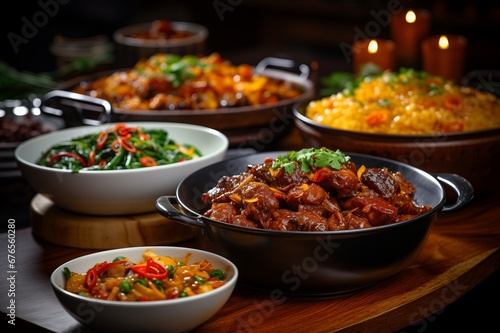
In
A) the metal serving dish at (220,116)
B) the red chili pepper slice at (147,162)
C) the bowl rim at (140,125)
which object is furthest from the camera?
the metal serving dish at (220,116)

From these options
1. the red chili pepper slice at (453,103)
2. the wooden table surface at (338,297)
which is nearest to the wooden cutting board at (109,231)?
the wooden table surface at (338,297)

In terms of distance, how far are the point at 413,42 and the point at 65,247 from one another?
2.92m

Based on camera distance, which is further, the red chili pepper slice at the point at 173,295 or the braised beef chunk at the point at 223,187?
the braised beef chunk at the point at 223,187

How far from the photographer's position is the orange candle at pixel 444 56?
4.18 m

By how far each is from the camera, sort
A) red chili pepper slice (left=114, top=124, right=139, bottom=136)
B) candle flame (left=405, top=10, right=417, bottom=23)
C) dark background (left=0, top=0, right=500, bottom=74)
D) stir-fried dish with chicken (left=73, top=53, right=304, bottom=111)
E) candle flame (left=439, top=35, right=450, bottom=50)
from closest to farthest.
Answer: red chili pepper slice (left=114, top=124, right=139, bottom=136) → stir-fried dish with chicken (left=73, top=53, right=304, bottom=111) → candle flame (left=439, top=35, right=450, bottom=50) → candle flame (left=405, top=10, right=417, bottom=23) → dark background (left=0, top=0, right=500, bottom=74)

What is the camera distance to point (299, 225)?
2062mm

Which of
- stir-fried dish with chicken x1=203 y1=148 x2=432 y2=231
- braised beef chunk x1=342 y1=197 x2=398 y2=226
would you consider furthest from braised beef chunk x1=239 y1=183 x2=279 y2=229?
braised beef chunk x1=342 y1=197 x2=398 y2=226

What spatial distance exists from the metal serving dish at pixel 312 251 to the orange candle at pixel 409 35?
8.52 ft

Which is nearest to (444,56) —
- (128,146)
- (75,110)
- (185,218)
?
(75,110)

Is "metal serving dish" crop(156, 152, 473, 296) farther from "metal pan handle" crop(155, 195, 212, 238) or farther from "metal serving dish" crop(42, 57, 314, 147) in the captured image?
"metal serving dish" crop(42, 57, 314, 147)

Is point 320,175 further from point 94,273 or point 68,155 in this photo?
point 68,155

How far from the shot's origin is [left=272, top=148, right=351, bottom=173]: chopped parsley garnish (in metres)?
2.24

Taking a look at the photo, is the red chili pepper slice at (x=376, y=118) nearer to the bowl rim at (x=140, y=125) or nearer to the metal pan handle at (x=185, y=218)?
the bowl rim at (x=140, y=125)

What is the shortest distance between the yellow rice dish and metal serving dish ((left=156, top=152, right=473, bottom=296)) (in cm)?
71
